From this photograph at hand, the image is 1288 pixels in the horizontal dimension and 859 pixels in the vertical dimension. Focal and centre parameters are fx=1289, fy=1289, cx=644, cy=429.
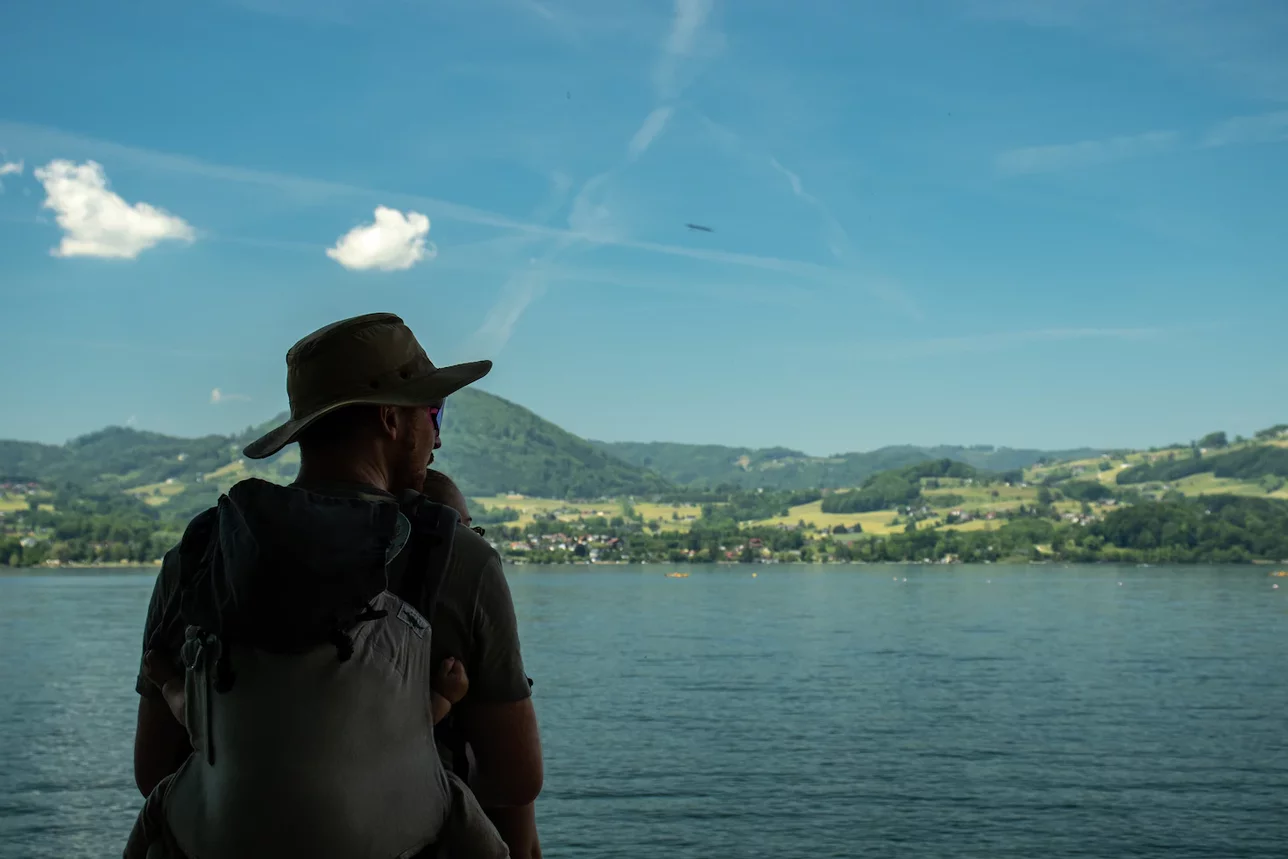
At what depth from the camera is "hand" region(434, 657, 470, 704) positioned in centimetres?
244

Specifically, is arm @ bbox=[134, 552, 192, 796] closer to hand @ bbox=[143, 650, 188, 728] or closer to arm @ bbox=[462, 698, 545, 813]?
hand @ bbox=[143, 650, 188, 728]

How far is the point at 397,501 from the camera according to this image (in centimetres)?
250

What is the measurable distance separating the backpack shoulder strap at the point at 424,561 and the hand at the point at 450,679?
97 mm

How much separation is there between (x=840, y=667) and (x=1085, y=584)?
10236 cm

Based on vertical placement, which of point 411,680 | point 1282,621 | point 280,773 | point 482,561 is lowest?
point 1282,621

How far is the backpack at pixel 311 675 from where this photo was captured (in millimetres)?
2168

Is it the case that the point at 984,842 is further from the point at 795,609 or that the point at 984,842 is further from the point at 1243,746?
the point at 795,609

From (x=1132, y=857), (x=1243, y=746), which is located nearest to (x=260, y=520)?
(x=1132, y=857)

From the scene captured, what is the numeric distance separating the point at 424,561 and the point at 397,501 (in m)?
0.17

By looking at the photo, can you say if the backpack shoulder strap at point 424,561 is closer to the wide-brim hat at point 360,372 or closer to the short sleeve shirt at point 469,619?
the short sleeve shirt at point 469,619

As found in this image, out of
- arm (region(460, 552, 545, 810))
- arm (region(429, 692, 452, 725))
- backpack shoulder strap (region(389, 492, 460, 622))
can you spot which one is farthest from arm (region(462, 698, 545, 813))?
backpack shoulder strap (region(389, 492, 460, 622))

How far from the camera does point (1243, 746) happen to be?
159 ft

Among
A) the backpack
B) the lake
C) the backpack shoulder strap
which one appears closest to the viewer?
the backpack

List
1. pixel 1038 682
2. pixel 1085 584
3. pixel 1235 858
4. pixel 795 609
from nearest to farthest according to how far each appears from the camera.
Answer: pixel 1235 858
pixel 1038 682
pixel 795 609
pixel 1085 584
